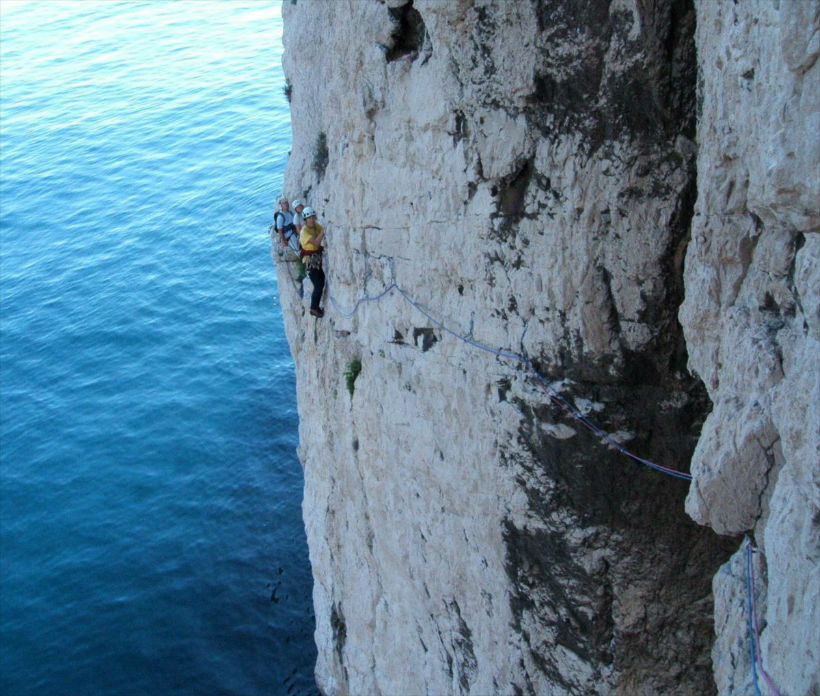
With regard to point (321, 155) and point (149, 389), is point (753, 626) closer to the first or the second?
point (321, 155)

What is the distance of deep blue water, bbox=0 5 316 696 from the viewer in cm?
2211

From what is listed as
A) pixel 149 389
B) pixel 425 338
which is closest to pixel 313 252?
pixel 425 338

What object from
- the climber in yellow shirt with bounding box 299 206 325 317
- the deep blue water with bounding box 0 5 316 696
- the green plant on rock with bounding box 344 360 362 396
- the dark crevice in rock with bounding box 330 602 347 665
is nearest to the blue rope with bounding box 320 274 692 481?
the green plant on rock with bounding box 344 360 362 396

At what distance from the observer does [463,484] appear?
1109cm

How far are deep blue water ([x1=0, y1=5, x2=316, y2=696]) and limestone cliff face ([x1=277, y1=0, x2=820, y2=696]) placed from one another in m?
10.4

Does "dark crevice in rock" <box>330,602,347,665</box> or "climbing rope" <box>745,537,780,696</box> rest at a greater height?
"climbing rope" <box>745,537,780,696</box>

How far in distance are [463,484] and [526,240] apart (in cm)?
334

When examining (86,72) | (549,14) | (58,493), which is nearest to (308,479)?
(549,14)

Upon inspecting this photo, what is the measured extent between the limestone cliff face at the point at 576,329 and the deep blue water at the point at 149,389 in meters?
10.4

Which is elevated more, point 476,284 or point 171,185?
point 476,284

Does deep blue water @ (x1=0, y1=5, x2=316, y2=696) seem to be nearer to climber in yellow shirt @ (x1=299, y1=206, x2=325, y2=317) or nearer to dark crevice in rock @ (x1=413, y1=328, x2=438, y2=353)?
climber in yellow shirt @ (x1=299, y1=206, x2=325, y2=317)

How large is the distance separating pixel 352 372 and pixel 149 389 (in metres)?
19.2

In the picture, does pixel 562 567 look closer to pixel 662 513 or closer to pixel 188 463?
pixel 662 513

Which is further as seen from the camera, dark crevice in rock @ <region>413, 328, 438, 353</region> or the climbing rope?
dark crevice in rock @ <region>413, 328, 438, 353</region>
